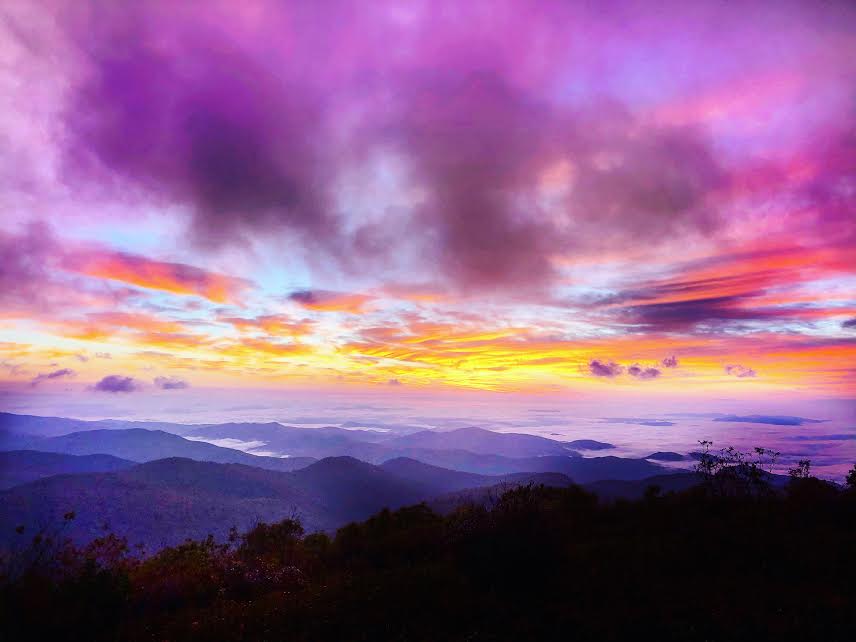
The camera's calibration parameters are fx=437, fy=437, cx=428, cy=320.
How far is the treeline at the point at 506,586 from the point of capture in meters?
8.66

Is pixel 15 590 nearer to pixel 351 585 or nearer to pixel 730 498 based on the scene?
pixel 351 585

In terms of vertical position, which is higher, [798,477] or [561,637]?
[798,477]

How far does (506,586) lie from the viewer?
427 inches

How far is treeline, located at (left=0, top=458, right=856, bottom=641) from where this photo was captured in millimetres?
8656

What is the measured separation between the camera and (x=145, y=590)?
40.7 feet

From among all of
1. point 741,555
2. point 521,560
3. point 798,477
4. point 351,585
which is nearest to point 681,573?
point 741,555

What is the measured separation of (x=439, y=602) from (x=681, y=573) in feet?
20.7

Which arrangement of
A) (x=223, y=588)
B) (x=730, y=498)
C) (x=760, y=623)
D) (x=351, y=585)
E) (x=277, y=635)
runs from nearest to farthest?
(x=760, y=623), (x=277, y=635), (x=351, y=585), (x=223, y=588), (x=730, y=498)

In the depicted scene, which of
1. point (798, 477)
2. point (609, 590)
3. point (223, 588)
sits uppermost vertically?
point (798, 477)

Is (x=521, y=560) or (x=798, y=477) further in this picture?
(x=798, y=477)

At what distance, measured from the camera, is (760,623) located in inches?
317

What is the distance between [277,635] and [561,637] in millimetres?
5822

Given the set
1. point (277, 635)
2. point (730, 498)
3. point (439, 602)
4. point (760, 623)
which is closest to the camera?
point (760, 623)

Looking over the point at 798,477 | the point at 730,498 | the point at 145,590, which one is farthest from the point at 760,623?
the point at 145,590
